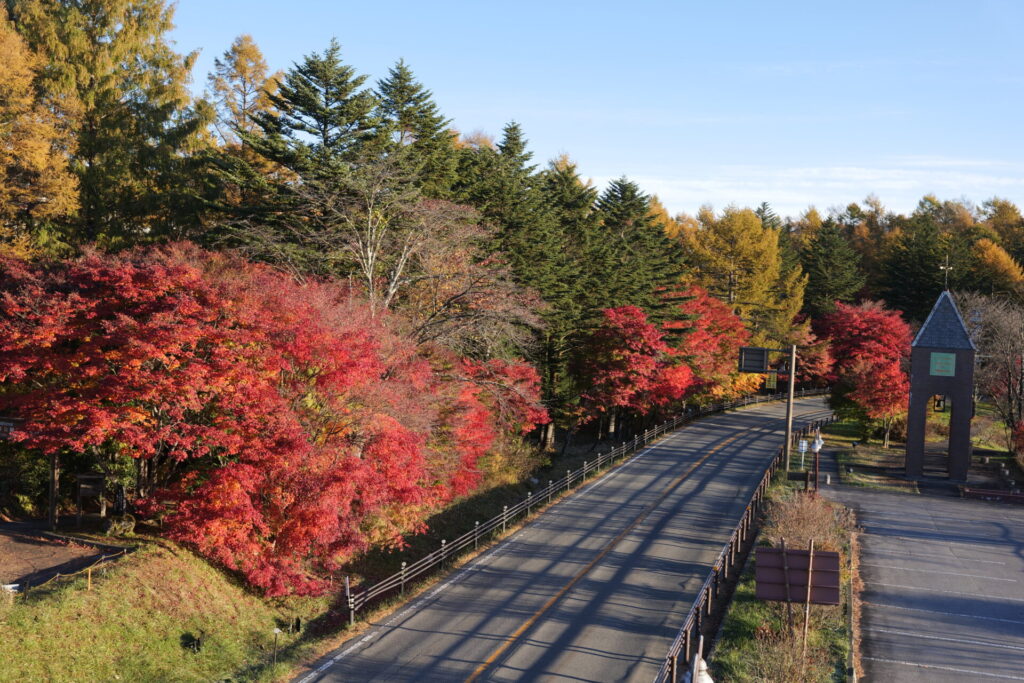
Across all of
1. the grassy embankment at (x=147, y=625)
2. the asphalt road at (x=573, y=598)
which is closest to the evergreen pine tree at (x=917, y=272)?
the asphalt road at (x=573, y=598)

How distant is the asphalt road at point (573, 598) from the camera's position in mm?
15961

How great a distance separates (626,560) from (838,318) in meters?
46.7

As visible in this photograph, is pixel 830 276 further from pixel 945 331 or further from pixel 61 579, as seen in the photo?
pixel 61 579

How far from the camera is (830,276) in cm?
7506

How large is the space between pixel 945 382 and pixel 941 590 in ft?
64.6

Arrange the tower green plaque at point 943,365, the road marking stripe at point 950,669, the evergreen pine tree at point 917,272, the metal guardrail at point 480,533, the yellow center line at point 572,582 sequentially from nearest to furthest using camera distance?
the road marking stripe at point 950,669, the yellow center line at point 572,582, the metal guardrail at point 480,533, the tower green plaque at point 943,365, the evergreen pine tree at point 917,272

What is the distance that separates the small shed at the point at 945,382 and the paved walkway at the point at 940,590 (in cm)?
497

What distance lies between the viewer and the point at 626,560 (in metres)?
22.8

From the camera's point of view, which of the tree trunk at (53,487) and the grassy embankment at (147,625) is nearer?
the grassy embankment at (147,625)

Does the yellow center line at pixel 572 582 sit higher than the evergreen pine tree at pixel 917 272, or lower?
lower

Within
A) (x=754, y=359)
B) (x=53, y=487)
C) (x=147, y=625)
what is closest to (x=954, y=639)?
(x=754, y=359)

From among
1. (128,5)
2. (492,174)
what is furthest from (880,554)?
(128,5)

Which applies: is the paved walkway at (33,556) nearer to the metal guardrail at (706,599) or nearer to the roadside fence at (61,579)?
the roadside fence at (61,579)

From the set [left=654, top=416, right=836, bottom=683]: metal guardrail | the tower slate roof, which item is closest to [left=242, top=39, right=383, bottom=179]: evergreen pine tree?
[left=654, top=416, right=836, bottom=683]: metal guardrail
